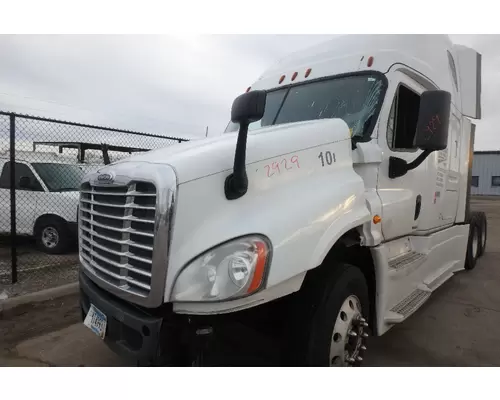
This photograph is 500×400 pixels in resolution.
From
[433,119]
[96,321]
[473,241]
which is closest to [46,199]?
[96,321]

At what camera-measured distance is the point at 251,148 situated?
2236mm

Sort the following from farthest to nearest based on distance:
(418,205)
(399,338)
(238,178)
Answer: (418,205) → (399,338) → (238,178)

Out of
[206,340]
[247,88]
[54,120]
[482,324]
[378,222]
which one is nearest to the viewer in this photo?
[206,340]

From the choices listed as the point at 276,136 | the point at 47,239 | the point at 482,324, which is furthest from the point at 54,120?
the point at 482,324

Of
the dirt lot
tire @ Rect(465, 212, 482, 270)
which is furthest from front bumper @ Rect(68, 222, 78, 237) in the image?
tire @ Rect(465, 212, 482, 270)

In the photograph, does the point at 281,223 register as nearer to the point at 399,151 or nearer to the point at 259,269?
the point at 259,269

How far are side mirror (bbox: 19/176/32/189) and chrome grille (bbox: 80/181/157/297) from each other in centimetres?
466

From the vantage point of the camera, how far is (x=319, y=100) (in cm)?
327

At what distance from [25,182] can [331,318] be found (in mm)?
6126

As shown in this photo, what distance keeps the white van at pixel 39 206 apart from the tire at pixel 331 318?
5133mm

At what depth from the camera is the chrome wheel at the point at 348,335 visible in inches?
93.7

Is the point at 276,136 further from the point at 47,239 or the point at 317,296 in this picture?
the point at 47,239

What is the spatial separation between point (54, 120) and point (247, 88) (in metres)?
2.68

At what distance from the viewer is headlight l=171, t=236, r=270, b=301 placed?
1853mm
